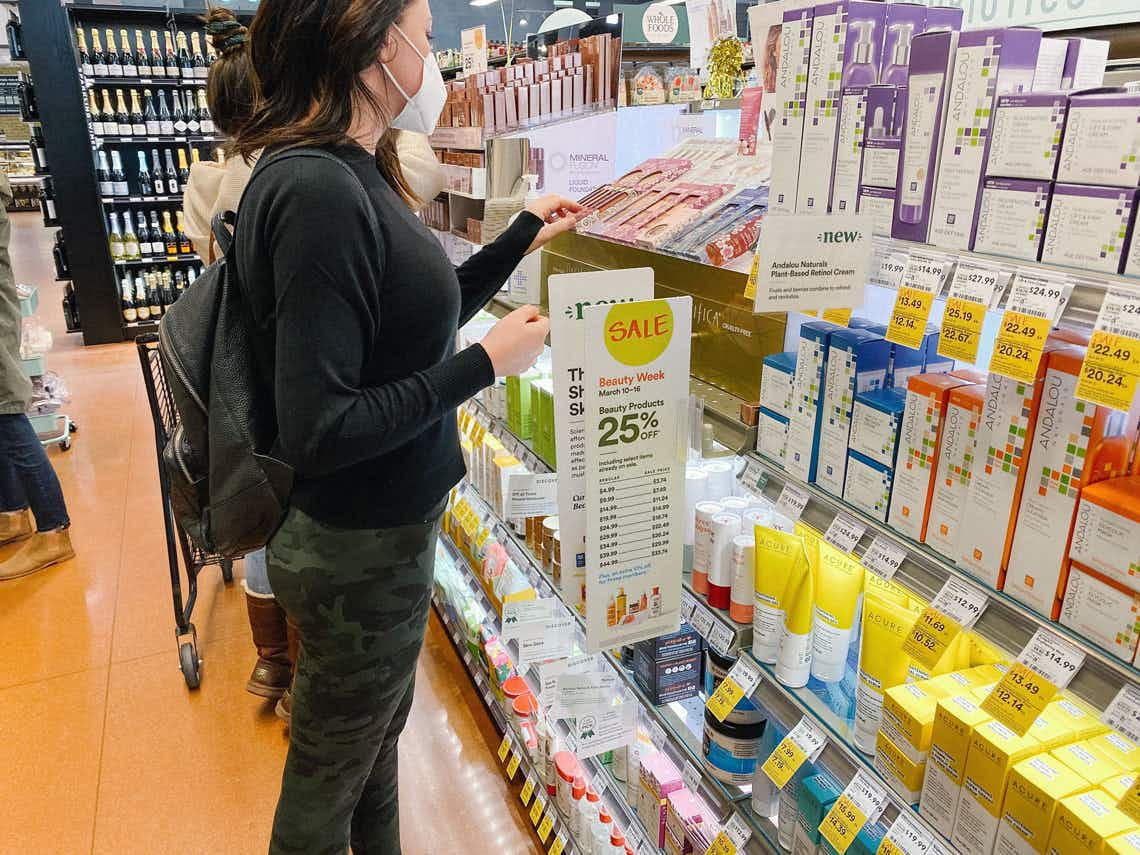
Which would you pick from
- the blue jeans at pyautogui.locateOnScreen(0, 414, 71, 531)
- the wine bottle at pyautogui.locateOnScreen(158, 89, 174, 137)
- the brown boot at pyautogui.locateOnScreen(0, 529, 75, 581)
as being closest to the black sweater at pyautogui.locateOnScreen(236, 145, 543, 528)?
the blue jeans at pyautogui.locateOnScreen(0, 414, 71, 531)

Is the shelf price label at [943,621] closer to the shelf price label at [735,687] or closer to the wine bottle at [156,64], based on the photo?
the shelf price label at [735,687]

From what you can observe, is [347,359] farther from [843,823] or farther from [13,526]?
[13,526]

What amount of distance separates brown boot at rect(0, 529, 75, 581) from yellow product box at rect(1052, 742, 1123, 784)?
4214 mm

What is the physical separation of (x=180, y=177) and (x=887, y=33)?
8433mm

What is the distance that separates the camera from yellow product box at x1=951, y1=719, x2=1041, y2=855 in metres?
1.00

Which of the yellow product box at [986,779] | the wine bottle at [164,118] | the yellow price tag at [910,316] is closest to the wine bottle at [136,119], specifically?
the wine bottle at [164,118]

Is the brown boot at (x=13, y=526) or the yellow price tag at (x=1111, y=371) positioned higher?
the yellow price tag at (x=1111, y=371)

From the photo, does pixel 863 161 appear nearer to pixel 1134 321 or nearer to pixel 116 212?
pixel 1134 321

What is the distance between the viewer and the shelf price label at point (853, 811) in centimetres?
121

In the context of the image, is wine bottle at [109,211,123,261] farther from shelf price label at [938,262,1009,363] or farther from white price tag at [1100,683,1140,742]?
white price tag at [1100,683,1140,742]

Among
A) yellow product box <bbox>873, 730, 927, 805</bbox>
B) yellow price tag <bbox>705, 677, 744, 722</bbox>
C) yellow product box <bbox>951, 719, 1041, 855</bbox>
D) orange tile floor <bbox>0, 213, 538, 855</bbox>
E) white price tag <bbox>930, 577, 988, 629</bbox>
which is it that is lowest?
orange tile floor <bbox>0, 213, 538, 855</bbox>

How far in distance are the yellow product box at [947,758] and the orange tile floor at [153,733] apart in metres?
1.52

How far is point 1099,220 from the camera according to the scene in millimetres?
849

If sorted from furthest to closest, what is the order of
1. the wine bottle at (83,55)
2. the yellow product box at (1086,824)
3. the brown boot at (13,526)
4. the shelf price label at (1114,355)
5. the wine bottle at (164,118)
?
the wine bottle at (164,118)
the wine bottle at (83,55)
the brown boot at (13,526)
the yellow product box at (1086,824)
the shelf price label at (1114,355)
